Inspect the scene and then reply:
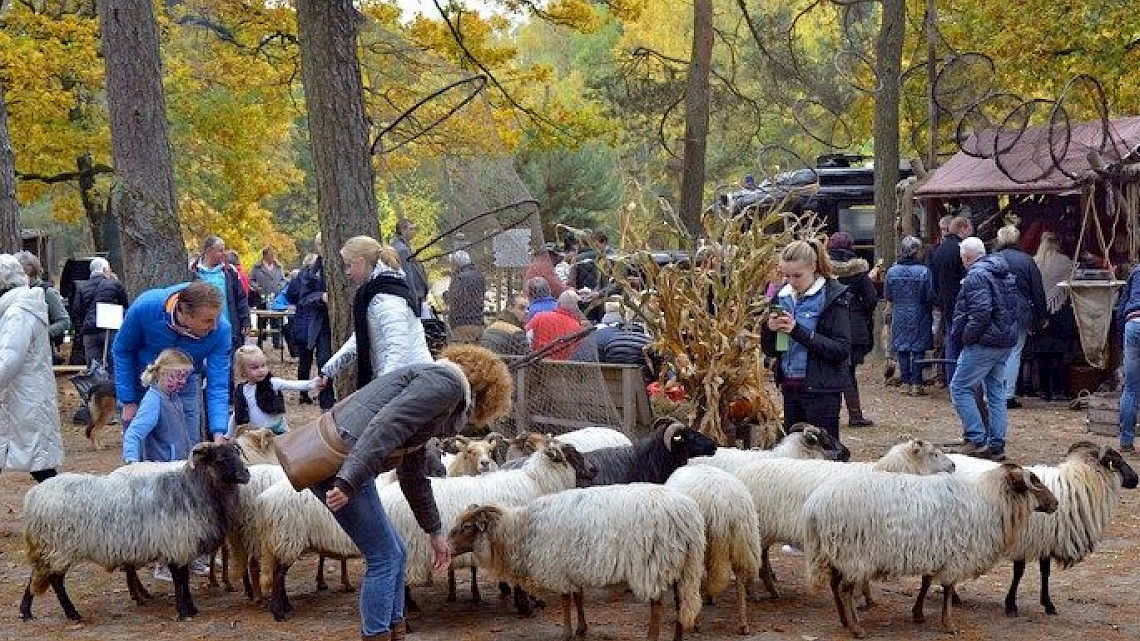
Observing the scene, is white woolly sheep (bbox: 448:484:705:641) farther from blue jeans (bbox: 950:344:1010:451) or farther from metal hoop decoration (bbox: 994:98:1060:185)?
metal hoop decoration (bbox: 994:98:1060:185)

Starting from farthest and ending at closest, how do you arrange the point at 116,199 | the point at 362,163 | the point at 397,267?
the point at 116,199
the point at 362,163
the point at 397,267

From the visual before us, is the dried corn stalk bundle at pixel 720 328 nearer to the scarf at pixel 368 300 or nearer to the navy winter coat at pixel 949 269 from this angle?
the scarf at pixel 368 300

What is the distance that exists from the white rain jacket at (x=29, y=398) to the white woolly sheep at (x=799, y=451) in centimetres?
435

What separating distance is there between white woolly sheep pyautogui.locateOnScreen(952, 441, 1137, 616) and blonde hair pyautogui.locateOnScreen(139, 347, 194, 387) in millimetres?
4669

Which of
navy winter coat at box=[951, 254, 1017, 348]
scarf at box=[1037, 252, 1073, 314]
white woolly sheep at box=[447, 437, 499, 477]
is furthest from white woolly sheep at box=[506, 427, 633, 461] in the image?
scarf at box=[1037, 252, 1073, 314]

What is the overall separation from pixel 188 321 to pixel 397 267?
1977 millimetres

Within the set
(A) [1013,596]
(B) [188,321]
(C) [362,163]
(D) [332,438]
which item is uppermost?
(C) [362,163]

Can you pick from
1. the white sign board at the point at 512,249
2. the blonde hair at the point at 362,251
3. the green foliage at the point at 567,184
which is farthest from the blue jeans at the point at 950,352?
the green foliage at the point at 567,184

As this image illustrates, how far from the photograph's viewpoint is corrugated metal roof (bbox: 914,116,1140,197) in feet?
56.3

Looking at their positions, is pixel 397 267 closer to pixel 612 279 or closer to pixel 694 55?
pixel 612 279

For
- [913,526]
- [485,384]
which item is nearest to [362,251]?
[485,384]

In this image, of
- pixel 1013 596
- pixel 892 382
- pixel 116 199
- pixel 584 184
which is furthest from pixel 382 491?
pixel 584 184

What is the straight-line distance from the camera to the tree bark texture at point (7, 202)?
16844 millimetres

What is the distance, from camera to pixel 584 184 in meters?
37.0
